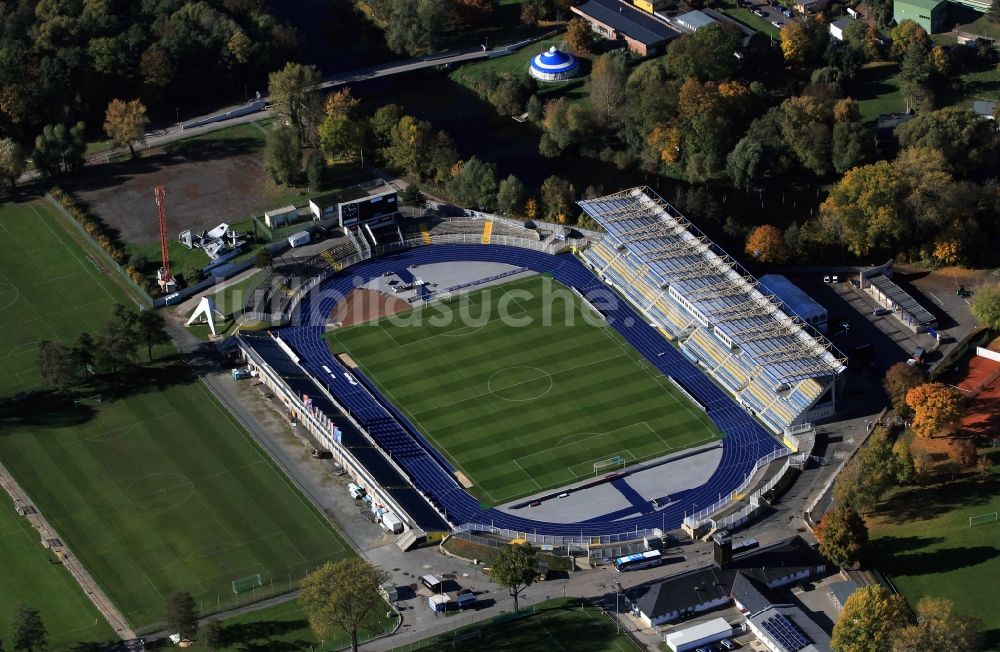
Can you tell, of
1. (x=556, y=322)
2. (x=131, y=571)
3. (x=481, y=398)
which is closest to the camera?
(x=131, y=571)

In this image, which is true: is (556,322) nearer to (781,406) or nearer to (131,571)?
(781,406)

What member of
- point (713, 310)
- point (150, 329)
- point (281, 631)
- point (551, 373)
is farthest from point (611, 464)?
point (150, 329)

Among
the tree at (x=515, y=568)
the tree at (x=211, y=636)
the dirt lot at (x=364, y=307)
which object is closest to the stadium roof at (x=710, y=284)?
the dirt lot at (x=364, y=307)

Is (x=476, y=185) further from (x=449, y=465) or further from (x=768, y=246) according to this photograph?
(x=449, y=465)

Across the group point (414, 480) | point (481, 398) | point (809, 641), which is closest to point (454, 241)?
point (481, 398)

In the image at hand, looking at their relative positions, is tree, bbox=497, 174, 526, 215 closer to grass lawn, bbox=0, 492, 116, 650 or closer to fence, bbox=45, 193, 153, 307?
fence, bbox=45, 193, 153, 307

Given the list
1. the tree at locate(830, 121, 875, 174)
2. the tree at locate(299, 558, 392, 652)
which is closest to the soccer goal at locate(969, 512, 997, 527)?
the tree at locate(299, 558, 392, 652)
